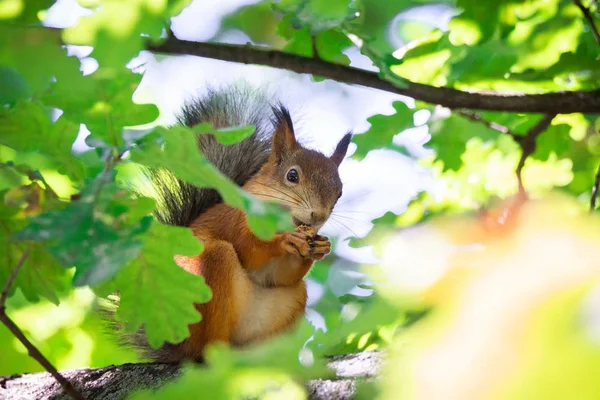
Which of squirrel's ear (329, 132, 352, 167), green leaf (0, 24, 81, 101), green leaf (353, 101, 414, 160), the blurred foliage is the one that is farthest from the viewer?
squirrel's ear (329, 132, 352, 167)

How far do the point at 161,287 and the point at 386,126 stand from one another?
113cm

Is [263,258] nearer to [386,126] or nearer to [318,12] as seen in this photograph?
[386,126]

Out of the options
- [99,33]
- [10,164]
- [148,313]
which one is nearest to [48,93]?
[10,164]

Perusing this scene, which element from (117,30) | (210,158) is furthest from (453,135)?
(117,30)

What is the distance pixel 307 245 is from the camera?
6.60 ft

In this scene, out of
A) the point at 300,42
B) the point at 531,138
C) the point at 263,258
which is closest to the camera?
the point at 531,138

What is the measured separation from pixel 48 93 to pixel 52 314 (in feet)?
4.95

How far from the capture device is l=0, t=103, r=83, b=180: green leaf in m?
1.15

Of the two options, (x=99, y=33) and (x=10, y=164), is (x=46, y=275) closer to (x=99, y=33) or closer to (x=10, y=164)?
(x=10, y=164)

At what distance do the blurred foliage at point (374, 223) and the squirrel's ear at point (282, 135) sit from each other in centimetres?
36

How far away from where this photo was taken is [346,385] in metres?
1.16

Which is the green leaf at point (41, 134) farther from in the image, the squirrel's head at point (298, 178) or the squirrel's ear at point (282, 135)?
the squirrel's ear at point (282, 135)

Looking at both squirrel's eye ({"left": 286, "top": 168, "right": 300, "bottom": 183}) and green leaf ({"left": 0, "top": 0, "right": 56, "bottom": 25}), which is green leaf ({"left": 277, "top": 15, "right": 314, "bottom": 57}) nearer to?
squirrel's eye ({"left": 286, "top": 168, "right": 300, "bottom": 183})

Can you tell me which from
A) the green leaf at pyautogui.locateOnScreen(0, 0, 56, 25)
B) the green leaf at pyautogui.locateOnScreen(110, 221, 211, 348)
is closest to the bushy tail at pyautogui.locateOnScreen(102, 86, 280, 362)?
the green leaf at pyautogui.locateOnScreen(110, 221, 211, 348)
